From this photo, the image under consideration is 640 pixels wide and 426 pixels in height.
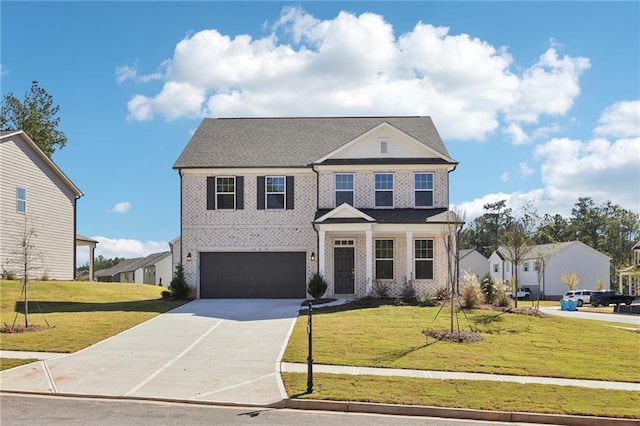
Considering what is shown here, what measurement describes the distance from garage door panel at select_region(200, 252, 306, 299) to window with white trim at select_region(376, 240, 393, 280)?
132 inches

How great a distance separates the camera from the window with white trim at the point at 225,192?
30.8m

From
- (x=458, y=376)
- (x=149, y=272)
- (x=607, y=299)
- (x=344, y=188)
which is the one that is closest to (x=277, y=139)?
(x=344, y=188)

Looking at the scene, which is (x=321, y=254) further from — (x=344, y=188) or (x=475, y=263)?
(x=475, y=263)

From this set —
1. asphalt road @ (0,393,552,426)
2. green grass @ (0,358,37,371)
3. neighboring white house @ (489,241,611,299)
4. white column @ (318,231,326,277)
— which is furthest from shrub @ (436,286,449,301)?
neighboring white house @ (489,241,611,299)

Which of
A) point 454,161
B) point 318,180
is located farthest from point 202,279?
point 454,161

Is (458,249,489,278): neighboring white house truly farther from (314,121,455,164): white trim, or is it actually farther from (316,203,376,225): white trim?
(316,203,376,225): white trim

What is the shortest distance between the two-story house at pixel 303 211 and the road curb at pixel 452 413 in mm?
17462

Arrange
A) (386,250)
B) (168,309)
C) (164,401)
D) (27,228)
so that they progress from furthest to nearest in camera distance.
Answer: (27,228) → (386,250) → (168,309) → (164,401)

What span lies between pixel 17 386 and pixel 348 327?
10.1m

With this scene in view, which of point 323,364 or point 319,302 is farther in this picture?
point 319,302

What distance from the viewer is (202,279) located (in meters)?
30.7

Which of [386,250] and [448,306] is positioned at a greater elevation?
[386,250]

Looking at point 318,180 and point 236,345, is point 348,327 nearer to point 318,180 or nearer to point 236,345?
point 236,345

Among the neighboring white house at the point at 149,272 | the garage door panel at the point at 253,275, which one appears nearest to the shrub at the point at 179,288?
the garage door panel at the point at 253,275
